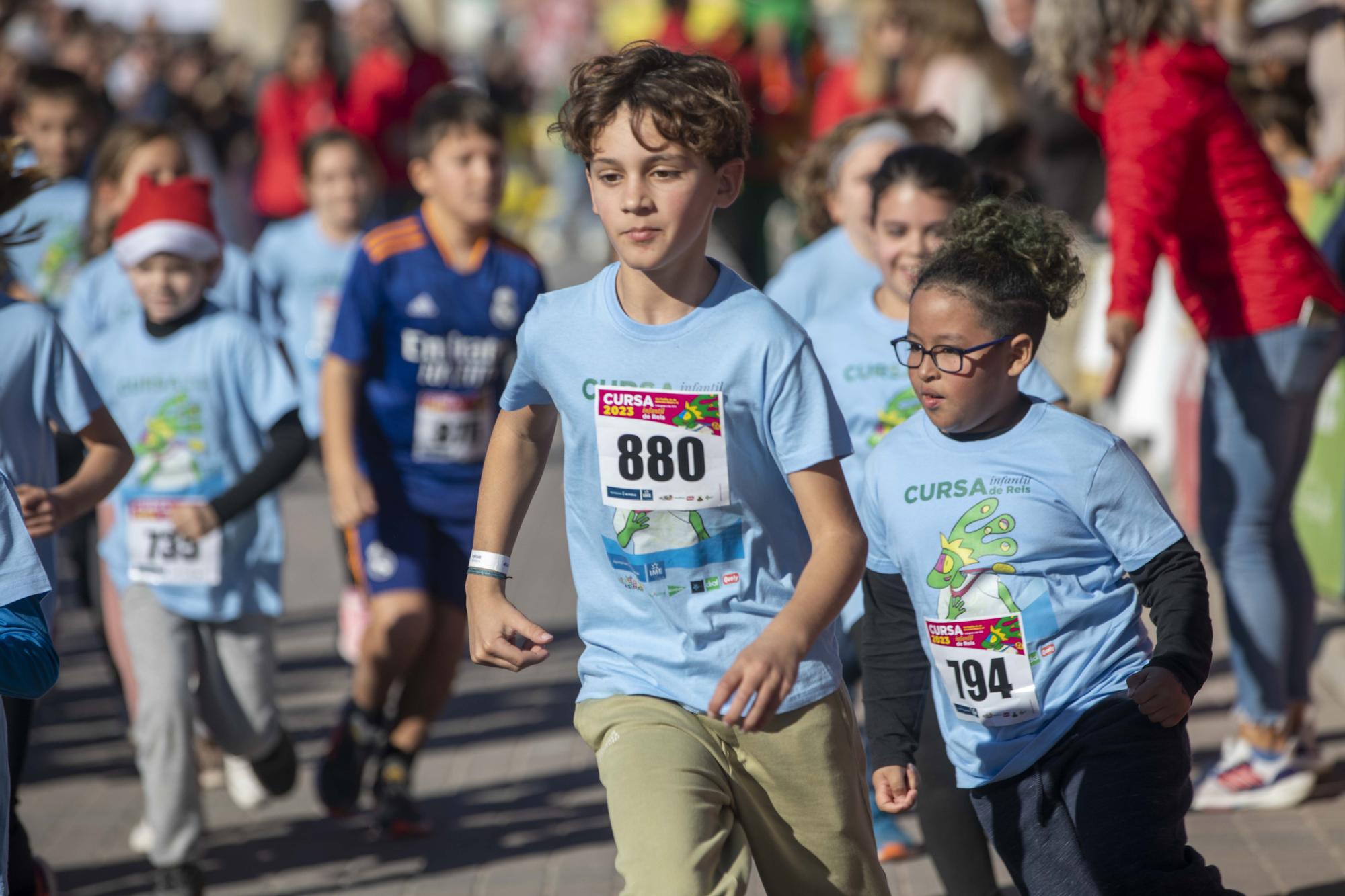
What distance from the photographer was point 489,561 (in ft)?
10.4

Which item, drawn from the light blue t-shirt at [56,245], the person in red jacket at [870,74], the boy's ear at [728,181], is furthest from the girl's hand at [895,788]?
the person in red jacket at [870,74]

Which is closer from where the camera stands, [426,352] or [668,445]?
[668,445]

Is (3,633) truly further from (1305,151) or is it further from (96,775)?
(1305,151)

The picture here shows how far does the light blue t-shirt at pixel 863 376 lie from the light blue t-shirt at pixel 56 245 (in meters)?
3.85

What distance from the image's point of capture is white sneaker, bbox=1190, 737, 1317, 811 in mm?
4961

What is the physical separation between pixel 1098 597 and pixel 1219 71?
2.22m

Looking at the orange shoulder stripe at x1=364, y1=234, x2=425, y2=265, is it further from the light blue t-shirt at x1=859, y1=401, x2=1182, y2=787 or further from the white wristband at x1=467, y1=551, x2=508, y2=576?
the light blue t-shirt at x1=859, y1=401, x2=1182, y2=787

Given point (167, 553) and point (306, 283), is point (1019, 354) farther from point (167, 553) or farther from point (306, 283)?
point (306, 283)

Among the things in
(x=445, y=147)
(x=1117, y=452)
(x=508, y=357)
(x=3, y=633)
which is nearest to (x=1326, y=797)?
(x=1117, y=452)

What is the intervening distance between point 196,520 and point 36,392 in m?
0.83

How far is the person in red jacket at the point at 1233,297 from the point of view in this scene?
4641 mm

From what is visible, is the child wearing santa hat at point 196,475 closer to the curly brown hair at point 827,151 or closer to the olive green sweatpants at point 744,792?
the curly brown hair at point 827,151

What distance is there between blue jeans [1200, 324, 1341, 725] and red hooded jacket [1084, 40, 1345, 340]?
0.30 feet

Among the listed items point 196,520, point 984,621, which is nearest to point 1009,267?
point 984,621
